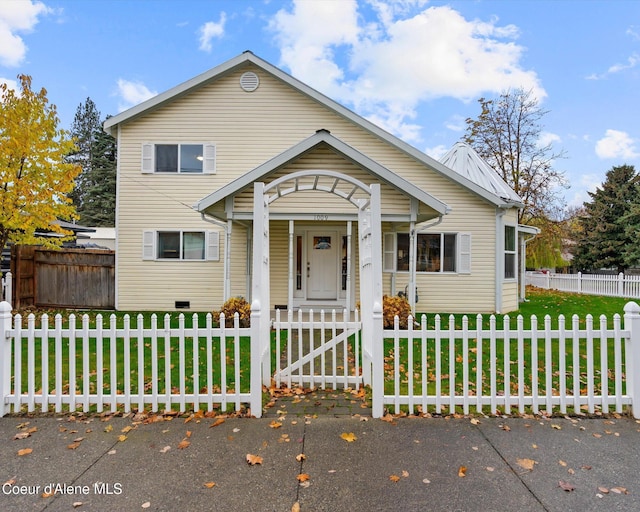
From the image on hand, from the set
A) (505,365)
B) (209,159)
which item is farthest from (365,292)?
(209,159)

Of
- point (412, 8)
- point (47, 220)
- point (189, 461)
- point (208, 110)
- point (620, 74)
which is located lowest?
point (189, 461)

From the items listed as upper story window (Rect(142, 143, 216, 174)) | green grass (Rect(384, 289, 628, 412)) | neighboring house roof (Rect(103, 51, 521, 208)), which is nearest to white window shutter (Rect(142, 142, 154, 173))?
upper story window (Rect(142, 143, 216, 174))

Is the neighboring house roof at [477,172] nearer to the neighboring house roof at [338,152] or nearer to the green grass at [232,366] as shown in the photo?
the neighboring house roof at [338,152]

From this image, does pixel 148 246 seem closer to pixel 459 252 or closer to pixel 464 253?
pixel 459 252

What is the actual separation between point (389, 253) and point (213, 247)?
541cm

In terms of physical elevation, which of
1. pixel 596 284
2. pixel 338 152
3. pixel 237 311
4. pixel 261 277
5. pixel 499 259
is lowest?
pixel 237 311

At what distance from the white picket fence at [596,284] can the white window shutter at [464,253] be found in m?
9.42

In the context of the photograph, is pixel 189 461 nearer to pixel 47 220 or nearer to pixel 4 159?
pixel 47 220

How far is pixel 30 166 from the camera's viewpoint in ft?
31.6

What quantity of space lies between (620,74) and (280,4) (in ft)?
46.3

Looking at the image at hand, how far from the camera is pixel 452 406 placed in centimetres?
379

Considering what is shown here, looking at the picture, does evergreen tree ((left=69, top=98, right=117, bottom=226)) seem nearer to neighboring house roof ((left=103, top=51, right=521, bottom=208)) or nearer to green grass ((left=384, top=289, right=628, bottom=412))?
neighboring house roof ((left=103, top=51, right=521, bottom=208))

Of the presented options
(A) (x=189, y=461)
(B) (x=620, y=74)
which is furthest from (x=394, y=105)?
(A) (x=189, y=461)

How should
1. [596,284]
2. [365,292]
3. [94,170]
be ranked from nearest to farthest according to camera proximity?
[365,292] < [596,284] < [94,170]
